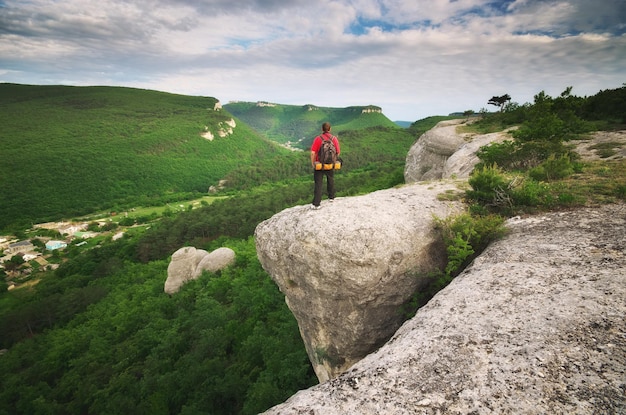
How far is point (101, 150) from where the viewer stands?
12131cm

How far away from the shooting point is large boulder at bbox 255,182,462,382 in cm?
798

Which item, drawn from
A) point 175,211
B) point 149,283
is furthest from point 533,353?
point 175,211

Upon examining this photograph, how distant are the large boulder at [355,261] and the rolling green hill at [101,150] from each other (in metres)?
116

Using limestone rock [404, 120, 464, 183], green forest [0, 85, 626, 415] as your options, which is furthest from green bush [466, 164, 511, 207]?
limestone rock [404, 120, 464, 183]

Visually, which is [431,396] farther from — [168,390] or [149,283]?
[149,283]

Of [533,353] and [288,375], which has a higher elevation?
[533,353]

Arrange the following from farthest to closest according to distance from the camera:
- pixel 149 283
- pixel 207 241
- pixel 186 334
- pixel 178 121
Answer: pixel 178 121 < pixel 207 241 < pixel 149 283 < pixel 186 334

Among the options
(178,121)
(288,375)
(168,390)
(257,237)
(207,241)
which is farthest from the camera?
(178,121)

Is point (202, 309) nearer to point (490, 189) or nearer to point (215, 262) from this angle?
point (215, 262)

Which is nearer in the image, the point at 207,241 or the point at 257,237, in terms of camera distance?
the point at 257,237

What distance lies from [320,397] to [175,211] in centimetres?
10344

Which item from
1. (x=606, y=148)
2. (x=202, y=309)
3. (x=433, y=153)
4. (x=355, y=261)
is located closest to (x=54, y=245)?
(x=202, y=309)

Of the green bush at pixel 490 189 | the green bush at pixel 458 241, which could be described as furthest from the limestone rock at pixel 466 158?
the green bush at pixel 458 241

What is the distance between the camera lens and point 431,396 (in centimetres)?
388
